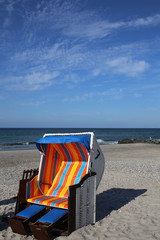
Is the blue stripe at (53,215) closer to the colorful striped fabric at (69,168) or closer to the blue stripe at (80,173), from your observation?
the colorful striped fabric at (69,168)

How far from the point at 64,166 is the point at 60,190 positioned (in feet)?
2.37

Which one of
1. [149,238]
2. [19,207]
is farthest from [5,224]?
[149,238]

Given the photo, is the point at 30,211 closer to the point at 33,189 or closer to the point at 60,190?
the point at 33,189

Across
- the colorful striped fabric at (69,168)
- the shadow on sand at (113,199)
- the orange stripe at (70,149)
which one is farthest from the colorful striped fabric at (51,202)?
the orange stripe at (70,149)

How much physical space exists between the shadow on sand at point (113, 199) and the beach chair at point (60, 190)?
2.85 ft

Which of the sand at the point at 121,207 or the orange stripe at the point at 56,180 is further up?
the orange stripe at the point at 56,180

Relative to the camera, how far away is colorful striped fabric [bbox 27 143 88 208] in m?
6.28

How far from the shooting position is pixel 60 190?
20.6ft

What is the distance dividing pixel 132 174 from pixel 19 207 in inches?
246

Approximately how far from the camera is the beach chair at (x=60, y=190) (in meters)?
4.72

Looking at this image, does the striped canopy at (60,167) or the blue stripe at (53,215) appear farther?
the striped canopy at (60,167)

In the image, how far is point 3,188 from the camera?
8430 mm

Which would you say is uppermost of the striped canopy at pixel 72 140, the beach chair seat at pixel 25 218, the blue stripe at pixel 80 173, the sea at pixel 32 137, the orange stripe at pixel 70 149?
the striped canopy at pixel 72 140

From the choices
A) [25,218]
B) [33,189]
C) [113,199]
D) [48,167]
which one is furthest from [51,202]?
[113,199]
